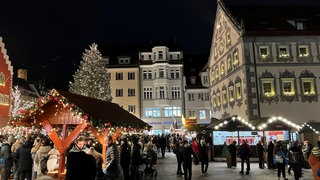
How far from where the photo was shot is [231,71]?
3294 centimetres

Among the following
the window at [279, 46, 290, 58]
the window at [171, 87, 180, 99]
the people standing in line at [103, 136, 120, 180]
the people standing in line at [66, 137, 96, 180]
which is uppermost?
the window at [279, 46, 290, 58]

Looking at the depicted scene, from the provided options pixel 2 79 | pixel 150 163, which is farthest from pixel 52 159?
pixel 2 79

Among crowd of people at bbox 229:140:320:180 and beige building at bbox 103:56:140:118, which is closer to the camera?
crowd of people at bbox 229:140:320:180

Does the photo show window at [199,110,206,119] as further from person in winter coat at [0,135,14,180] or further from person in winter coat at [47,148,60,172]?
person in winter coat at [47,148,60,172]

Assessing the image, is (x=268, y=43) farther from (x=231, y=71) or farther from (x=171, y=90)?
(x=171, y=90)

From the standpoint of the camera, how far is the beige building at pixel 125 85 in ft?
165

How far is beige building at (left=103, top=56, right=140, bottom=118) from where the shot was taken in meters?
50.2

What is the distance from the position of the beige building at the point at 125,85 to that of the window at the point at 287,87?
85.8 ft

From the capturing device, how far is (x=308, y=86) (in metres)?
29.4

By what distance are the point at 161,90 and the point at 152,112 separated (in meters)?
3.95

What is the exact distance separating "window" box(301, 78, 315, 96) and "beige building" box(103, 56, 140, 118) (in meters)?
27.4

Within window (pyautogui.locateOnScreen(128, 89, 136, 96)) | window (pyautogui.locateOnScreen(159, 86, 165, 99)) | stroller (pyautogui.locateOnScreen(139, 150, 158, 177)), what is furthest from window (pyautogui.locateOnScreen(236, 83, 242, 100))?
window (pyautogui.locateOnScreen(128, 89, 136, 96))

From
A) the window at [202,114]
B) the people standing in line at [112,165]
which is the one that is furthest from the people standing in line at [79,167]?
the window at [202,114]

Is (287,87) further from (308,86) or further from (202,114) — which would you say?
(202,114)
